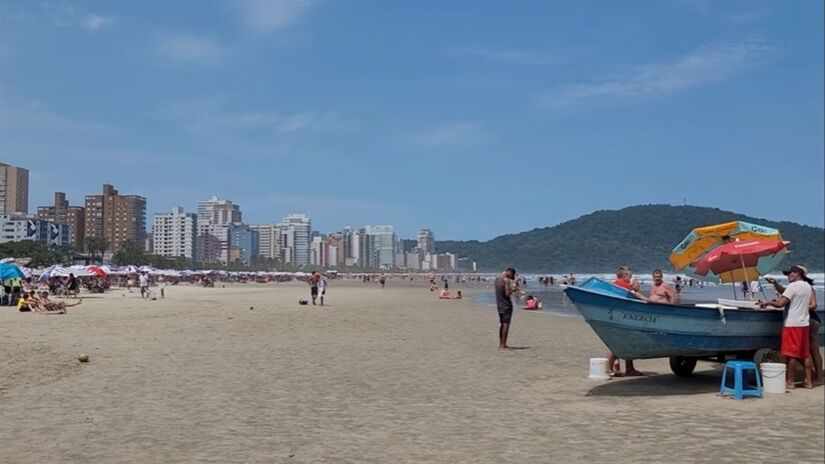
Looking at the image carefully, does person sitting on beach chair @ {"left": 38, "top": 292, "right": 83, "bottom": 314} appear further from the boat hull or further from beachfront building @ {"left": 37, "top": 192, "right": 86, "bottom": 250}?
beachfront building @ {"left": 37, "top": 192, "right": 86, "bottom": 250}

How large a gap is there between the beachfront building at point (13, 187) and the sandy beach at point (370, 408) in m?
50.7

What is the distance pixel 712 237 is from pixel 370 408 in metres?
6.69

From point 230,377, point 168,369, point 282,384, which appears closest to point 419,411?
point 282,384

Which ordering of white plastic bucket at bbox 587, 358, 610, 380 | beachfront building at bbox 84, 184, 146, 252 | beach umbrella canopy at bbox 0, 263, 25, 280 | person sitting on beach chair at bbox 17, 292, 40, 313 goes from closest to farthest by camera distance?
white plastic bucket at bbox 587, 358, 610, 380
person sitting on beach chair at bbox 17, 292, 40, 313
beach umbrella canopy at bbox 0, 263, 25, 280
beachfront building at bbox 84, 184, 146, 252

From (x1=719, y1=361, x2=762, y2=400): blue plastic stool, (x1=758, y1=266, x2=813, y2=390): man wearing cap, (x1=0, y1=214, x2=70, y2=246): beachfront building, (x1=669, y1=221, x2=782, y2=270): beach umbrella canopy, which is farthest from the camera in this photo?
(x1=0, y1=214, x2=70, y2=246): beachfront building

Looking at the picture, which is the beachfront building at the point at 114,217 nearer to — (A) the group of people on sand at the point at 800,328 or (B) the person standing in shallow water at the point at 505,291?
(B) the person standing in shallow water at the point at 505,291

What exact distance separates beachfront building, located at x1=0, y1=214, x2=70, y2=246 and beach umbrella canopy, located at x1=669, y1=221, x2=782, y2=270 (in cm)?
7452

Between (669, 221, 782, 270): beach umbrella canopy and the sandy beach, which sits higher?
(669, 221, 782, 270): beach umbrella canopy

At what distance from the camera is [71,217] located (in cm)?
13000

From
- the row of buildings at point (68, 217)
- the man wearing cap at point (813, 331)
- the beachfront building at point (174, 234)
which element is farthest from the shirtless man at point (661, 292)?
the beachfront building at point (174, 234)

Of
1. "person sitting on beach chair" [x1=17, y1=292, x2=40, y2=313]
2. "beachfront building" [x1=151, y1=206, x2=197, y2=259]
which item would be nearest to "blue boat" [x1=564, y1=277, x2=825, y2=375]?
"person sitting on beach chair" [x1=17, y1=292, x2=40, y2=313]

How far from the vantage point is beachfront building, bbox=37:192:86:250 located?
124 metres

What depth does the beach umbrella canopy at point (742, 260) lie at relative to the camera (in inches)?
444

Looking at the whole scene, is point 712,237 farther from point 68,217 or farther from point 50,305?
point 68,217
